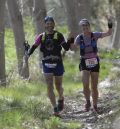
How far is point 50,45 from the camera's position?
10.4 m

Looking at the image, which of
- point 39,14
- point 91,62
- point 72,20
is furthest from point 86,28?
point 72,20

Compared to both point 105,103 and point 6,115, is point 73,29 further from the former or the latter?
point 6,115

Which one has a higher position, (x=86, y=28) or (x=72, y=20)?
(x=72, y=20)

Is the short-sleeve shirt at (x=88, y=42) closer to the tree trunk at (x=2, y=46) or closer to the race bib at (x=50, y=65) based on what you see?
the race bib at (x=50, y=65)

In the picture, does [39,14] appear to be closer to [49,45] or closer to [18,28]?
[18,28]

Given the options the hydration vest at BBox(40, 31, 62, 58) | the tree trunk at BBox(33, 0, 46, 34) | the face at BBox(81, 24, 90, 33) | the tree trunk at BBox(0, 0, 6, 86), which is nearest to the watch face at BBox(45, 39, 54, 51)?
the hydration vest at BBox(40, 31, 62, 58)

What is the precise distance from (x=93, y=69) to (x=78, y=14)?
15.6 m

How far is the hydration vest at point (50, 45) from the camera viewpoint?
10.4 m

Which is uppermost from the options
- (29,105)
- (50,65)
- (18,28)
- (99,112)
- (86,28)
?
(18,28)

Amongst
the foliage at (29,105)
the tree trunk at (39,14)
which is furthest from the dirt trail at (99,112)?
the tree trunk at (39,14)

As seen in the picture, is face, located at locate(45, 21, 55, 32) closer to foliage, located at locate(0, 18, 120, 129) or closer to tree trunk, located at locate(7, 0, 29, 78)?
foliage, located at locate(0, 18, 120, 129)

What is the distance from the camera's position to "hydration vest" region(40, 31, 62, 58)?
10352mm

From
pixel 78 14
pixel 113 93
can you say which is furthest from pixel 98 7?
pixel 113 93

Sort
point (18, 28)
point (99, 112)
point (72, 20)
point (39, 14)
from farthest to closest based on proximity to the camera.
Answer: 1. point (72, 20)
2. point (18, 28)
3. point (39, 14)
4. point (99, 112)
